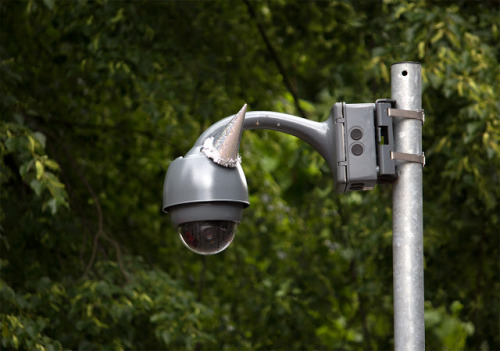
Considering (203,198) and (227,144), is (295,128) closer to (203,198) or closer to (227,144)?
(227,144)

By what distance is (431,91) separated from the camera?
5766mm

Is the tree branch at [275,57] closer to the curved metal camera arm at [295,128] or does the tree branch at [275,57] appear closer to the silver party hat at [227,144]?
the curved metal camera arm at [295,128]

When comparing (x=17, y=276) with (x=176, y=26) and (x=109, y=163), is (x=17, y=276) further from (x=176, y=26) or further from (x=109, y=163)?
(x=176, y=26)

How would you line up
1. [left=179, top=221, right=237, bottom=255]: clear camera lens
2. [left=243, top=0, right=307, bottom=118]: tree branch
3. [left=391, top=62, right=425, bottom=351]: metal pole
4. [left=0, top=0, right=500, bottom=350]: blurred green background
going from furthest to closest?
[left=243, top=0, right=307, bottom=118]: tree branch
[left=0, top=0, right=500, bottom=350]: blurred green background
[left=179, top=221, right=237, bottom=255]: clear camera lens
[left=391, top=62, right=425, bottom=351]: metal pole

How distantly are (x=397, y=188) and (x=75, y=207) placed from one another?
159 inches

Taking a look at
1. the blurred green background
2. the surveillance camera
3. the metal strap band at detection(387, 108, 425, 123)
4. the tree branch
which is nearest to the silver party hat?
the surveillance camera

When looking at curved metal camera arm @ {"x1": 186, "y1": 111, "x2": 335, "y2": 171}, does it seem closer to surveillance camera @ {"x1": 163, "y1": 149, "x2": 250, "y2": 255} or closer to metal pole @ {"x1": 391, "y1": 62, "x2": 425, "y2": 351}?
surveillance camera @ {"x1": 163, "y1": 149, "x2": 250, "y2": 255}

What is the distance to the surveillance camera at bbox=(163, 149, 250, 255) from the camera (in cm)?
269

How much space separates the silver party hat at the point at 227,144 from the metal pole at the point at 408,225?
0.46 meters

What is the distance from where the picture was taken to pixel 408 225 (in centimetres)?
265

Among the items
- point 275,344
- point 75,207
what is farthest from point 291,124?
point 275,344

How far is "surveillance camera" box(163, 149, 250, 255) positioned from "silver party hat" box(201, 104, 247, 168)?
0.02m

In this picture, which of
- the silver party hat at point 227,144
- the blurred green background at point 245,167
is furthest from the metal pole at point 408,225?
the blurred green background at point 245,167

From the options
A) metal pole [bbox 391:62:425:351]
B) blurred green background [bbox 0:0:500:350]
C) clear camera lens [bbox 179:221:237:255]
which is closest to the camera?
metal pole [bbox 391:62:425:351]
